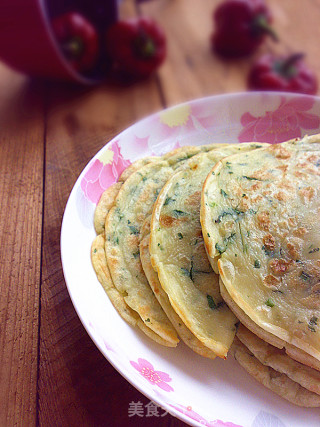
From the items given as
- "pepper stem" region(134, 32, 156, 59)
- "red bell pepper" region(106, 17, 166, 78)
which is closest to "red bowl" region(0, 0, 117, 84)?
"red bell pepper" region(106, 17, 166, 78)

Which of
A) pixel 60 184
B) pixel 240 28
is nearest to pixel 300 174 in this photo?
pixel 60 184

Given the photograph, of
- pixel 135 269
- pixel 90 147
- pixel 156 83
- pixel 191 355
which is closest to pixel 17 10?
pixel 90 147

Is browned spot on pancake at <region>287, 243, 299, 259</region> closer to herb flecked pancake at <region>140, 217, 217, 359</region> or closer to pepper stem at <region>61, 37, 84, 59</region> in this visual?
herb flecked pancake at <region>140, 217, 217, 359</region>

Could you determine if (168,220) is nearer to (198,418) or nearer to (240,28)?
(198,418)

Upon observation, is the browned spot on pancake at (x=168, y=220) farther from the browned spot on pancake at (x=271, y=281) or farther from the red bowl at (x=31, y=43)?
the red bowl at (x=31, y=43)

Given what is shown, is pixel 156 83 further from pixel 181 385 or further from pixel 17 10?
pixel 181 385

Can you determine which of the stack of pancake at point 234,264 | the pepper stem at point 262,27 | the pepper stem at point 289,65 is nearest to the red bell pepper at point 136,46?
the pepper stem at point 262,27
